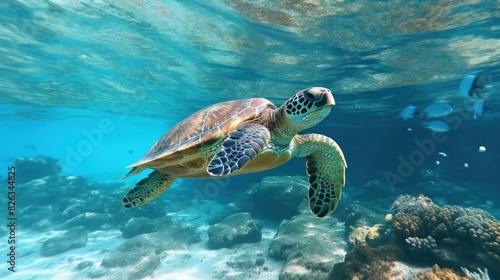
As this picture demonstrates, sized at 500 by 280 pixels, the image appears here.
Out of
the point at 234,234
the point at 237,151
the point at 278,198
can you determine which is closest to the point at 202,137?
the point at 237,151

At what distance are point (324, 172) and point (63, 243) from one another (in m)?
13.2

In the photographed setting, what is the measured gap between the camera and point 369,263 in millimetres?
4531

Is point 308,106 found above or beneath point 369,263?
above

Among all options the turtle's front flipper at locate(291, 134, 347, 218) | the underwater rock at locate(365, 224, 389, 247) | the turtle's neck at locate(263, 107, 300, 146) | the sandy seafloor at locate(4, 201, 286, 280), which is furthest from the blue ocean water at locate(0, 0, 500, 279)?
the turtle's neck at locate(263, 107, 300, 146)

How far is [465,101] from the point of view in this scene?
19.4 metres

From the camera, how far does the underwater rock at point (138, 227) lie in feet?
41.9

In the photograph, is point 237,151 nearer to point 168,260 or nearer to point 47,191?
point 168,260

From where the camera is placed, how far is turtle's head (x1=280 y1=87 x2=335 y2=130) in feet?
9.81

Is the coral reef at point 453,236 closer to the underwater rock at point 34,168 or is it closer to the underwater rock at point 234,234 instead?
the underwater rock at point 234,234

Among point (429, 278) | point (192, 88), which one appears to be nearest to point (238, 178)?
point (192, 88)

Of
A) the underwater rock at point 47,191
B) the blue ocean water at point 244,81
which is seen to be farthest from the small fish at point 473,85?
the underwater rock at point 47,191

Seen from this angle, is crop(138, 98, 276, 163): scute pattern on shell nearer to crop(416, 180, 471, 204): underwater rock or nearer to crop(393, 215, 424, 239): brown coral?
crop(393, 215, 424, 239): brown coral

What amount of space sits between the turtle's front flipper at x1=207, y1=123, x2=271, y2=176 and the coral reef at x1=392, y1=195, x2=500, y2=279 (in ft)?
12.5

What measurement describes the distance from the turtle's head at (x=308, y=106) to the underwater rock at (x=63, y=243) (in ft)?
43.3
